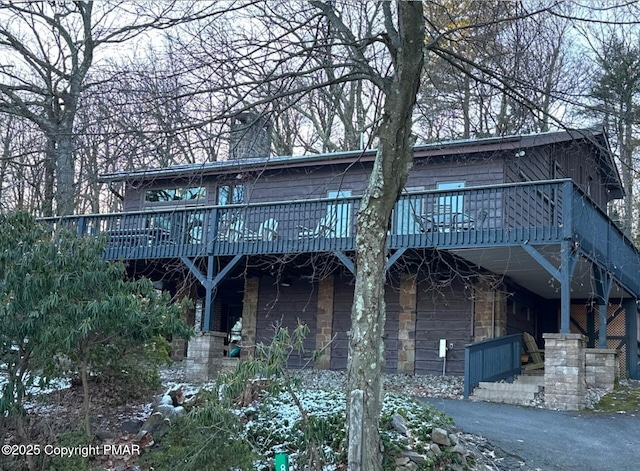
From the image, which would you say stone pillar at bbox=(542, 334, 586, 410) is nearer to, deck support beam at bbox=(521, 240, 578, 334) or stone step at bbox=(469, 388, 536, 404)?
deck support beam at bbox=(521, 240, 578, 334)

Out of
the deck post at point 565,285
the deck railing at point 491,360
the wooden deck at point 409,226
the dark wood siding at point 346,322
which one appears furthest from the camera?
the dark wood siding at point 346,322

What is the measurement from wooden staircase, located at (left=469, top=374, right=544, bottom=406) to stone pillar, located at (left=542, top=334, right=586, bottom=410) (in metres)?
0.54

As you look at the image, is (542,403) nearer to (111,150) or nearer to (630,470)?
(630,470)

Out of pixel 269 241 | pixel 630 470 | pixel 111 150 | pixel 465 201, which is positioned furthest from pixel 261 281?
pixel 630 470

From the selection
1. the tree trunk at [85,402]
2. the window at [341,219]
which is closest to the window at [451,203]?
the window at [341,219]

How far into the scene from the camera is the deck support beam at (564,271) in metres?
13.5

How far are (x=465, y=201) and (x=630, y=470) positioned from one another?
25.1ft

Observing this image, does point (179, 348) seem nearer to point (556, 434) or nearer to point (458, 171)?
point (458, 171)

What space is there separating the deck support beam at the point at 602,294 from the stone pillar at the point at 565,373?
299 centimetres

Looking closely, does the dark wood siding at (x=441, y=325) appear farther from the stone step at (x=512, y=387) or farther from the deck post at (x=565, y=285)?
the deck post at (x=565, y=285)

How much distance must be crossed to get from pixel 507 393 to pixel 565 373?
1316 millimetres

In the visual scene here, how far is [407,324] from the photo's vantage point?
1770cm

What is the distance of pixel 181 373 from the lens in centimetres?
1722

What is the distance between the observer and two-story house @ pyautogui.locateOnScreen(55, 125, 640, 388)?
15.0 meters
